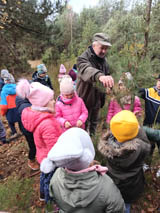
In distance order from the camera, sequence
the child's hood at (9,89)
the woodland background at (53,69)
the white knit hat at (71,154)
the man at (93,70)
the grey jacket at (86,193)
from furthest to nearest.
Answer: the child's hood at (9,89), the man at (93,70), the woodland background at (53,69), the grey jacket at (86,193), the white knit hat at (71,154)

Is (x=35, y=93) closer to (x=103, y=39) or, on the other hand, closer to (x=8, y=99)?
(x=103, y=39)

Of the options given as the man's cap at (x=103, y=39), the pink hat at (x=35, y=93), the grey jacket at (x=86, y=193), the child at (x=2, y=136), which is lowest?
the child at (x=2, y=136)

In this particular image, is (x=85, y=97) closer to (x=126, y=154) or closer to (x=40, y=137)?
(x=40, y=137)

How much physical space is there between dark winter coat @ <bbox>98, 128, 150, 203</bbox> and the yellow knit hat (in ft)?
0.23

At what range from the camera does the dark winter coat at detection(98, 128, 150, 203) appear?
1.20m

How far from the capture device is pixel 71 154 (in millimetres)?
901

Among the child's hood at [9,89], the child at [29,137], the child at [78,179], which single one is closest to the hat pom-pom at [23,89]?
the child at [29,137]

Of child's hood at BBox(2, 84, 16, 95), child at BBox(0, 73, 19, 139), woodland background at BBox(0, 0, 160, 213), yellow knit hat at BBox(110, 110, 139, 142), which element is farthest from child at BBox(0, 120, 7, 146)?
yellow knit hat at BBox(110, 110, 139, 142)

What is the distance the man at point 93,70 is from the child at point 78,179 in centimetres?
68

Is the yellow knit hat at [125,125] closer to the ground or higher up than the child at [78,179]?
higher up

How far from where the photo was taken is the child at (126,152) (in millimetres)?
1156

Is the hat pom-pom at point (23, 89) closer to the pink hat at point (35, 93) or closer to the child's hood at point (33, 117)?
the pink hat at point (35, 93)

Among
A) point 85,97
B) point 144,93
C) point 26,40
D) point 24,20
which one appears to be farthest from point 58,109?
point 26,40

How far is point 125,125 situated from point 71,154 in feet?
1.57
